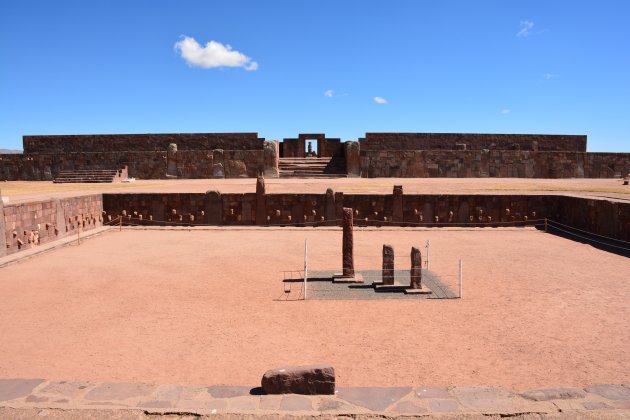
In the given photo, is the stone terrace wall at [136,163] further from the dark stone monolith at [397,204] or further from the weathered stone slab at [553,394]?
the weathered stone slab at [553,394]

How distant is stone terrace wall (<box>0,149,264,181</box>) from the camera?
2345 centimetres

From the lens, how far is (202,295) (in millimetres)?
6328

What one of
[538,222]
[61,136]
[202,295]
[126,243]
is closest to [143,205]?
[126,243]

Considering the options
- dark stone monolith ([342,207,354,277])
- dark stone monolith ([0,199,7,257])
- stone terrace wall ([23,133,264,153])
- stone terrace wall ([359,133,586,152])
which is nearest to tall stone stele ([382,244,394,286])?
dark stone monolith ([342,207,354,277])

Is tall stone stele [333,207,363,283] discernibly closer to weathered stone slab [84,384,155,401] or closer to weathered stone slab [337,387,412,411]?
weathered stone slab [337,387,412,411]

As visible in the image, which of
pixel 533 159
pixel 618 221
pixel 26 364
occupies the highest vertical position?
pixel 533 159

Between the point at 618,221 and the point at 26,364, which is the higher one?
the point at 618,221

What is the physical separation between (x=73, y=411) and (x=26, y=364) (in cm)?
142

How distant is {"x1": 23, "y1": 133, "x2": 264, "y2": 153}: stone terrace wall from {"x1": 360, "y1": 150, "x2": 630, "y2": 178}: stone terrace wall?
266 inches

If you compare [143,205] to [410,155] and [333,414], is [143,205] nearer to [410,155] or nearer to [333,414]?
[333,414]

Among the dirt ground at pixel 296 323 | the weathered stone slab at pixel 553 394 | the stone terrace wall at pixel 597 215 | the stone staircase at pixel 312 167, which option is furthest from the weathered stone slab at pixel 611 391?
the stone staircase at pixel 312 167

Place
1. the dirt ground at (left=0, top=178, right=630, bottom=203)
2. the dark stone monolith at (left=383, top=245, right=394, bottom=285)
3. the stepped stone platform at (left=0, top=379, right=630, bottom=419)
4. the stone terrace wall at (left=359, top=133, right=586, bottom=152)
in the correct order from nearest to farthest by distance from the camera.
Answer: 1. the stepped stone platform at (left=0, top=379, right=630, bottom=419)
2. the dark stone monolith at (left=383, top=245, right=394, bottom=285)
3. the dirt ground at (left=0, top=178, right=630, bottom=203)
4. the stone terrace wall at (left=359, top=133, right=586, bottom=152)

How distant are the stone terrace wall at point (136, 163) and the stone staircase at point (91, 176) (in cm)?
62

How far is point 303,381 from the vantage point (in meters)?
3.41
